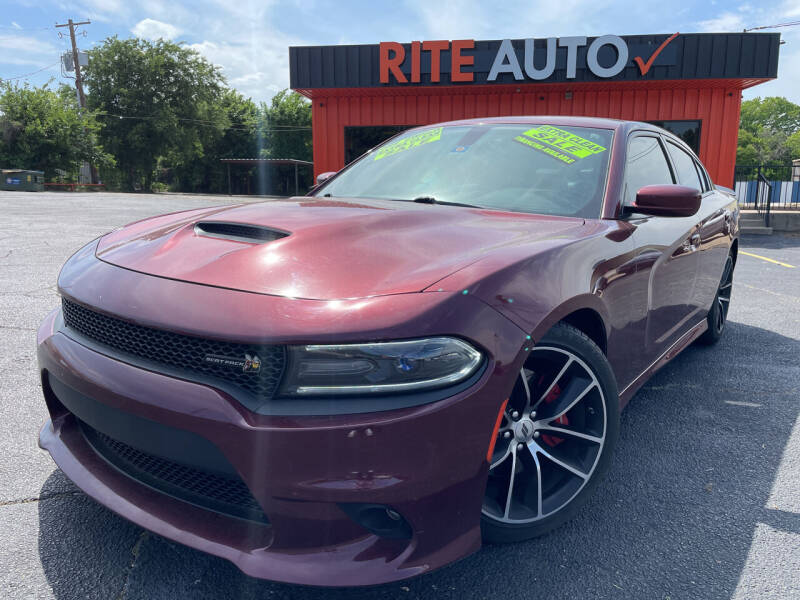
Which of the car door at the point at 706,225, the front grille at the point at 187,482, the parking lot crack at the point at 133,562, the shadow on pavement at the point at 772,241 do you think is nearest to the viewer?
the front grille at the point at 187,482

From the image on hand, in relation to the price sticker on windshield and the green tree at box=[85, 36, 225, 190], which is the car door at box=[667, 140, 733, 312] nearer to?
the price sticker on windshield

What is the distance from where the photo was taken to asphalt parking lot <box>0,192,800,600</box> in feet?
5.73

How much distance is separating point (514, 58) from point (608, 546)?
532 inches

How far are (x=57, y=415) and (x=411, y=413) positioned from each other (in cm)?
134

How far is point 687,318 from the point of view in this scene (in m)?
3.30

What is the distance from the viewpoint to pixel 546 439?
200 cm

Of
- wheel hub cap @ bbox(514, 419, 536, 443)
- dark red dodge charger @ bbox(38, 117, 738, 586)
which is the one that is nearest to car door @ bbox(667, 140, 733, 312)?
dark red dodge charger @ bbox(38, 117, 738, 586)

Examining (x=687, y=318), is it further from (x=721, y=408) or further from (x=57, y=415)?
(x=57, y=415)

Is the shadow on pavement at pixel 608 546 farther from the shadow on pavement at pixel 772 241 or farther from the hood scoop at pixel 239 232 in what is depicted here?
the shadow on pavement at pixel 772 241

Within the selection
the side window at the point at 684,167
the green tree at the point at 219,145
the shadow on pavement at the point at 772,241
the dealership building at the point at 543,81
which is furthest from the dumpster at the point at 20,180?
the side window at the point at 684,167

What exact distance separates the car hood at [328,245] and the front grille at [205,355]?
16 cm

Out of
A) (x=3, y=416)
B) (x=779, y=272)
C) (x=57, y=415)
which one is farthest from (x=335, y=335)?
(x=779, y=272)

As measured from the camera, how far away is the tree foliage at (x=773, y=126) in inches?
3873

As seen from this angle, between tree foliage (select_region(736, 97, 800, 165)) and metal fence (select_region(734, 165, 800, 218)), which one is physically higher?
tree foliage (select_region(736, 97, 800, 165))
